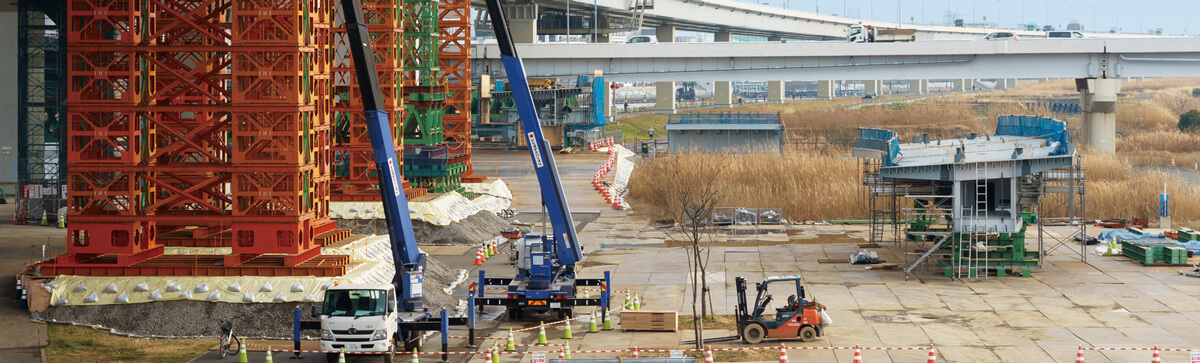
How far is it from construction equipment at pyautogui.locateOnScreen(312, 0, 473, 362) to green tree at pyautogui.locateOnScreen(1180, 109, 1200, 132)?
100358mm

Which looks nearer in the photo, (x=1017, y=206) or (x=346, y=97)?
(x=1017, y=206)

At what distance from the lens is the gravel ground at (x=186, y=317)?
30.6 m

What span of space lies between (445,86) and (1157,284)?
32514 millimetres

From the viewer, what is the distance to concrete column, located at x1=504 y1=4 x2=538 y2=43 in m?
114

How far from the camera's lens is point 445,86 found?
60469 millimetres

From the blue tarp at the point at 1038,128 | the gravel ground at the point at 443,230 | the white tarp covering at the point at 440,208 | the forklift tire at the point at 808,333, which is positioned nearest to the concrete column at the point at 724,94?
the white tarp covering at the point at 440,208

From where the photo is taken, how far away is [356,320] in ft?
87.8

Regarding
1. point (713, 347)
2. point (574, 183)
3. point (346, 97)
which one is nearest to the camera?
point (713, 347)

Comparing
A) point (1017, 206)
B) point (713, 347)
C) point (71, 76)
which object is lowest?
point (713, 347)

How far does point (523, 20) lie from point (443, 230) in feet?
216

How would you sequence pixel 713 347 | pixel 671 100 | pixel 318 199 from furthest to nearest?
pixel 671 100
pixel 318 199
pixel 713 347

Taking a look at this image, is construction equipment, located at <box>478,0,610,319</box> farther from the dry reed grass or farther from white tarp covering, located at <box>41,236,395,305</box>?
the dry reed grass

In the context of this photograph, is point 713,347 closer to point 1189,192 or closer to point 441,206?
point 441,206

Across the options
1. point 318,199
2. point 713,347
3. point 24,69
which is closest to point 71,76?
point 318,199
